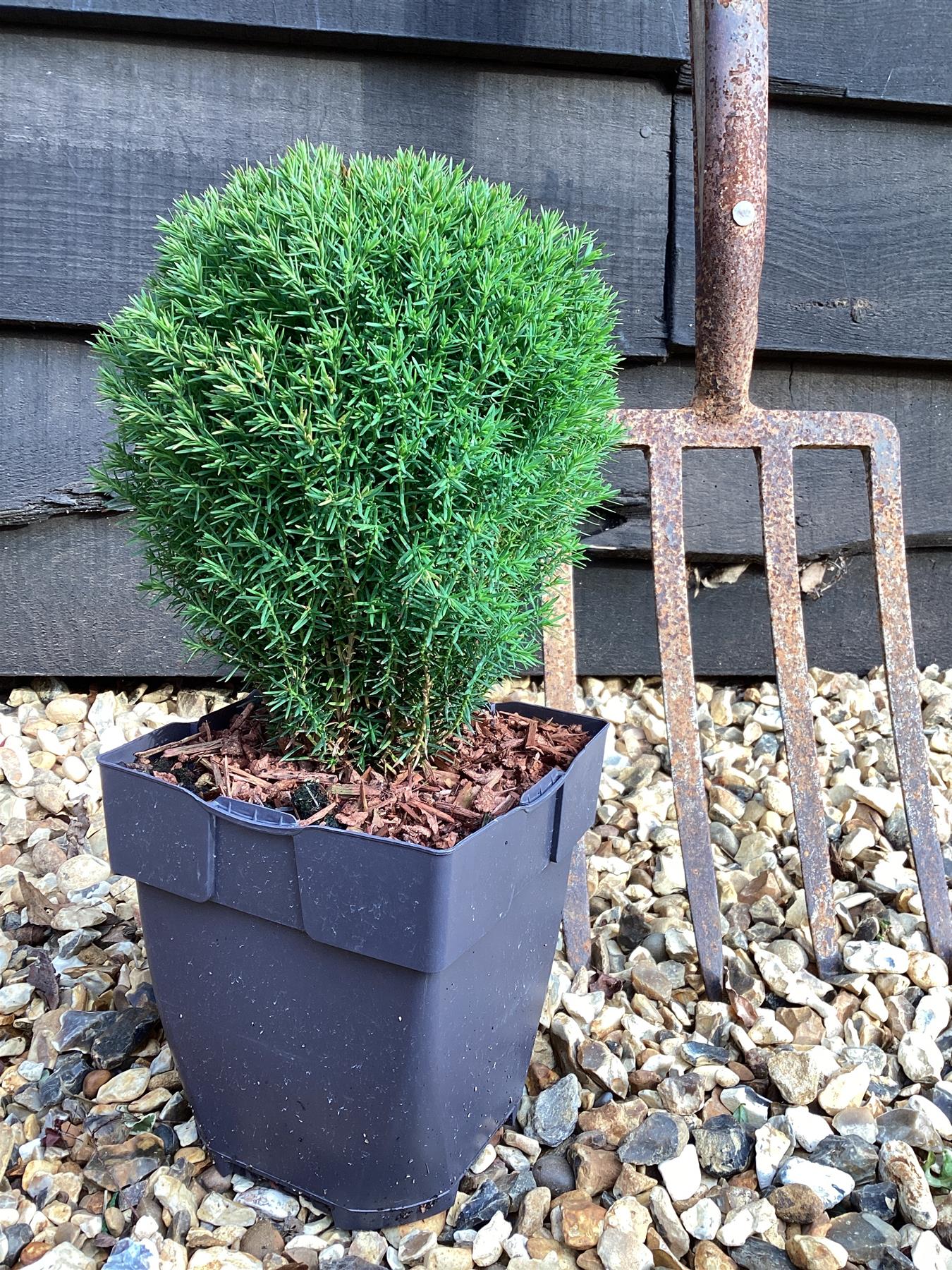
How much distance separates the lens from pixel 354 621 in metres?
0.84

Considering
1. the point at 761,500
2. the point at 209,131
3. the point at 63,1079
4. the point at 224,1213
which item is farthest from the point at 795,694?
the point at 209,131

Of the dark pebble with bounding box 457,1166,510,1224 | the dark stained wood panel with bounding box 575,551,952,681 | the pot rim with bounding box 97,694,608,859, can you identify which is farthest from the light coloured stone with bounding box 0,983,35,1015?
the dark stained wood panel with bounding box 575,551,952,681

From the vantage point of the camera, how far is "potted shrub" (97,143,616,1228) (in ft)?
2.49

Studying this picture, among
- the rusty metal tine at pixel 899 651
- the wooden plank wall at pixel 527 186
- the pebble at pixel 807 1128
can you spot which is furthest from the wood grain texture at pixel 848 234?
the pebble at pixel 807 1128

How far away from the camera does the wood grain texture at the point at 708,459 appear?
5.39ft

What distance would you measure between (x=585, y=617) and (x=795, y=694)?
63 cm

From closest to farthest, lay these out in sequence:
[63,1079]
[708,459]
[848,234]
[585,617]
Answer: [63,1079]
[848,234]
[708,459]
[585,617]

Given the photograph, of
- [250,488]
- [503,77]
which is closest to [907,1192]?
[250,488]

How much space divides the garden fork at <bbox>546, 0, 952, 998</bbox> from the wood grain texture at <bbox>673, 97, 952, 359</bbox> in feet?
1.02

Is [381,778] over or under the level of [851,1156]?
over

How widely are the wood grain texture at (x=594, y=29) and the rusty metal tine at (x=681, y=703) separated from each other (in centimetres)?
74

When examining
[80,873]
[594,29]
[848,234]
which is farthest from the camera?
[848,234]

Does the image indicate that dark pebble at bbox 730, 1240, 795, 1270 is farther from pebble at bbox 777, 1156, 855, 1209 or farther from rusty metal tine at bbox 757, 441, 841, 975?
rusty metal tine at bbox 757, 441, 841, 975

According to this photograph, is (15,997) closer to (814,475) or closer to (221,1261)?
(221,1261)
